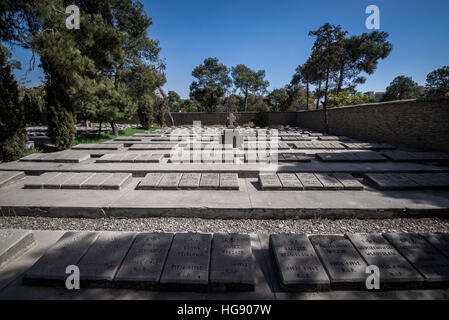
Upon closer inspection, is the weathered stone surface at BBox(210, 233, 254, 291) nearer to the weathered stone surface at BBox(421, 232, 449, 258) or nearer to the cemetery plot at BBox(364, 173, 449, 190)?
the weathered stone surface at BBox(421, 232, 449, 258)

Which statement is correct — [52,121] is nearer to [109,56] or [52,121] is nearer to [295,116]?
[109,56]

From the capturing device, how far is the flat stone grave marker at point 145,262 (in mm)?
1726

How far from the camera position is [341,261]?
1.87 meters

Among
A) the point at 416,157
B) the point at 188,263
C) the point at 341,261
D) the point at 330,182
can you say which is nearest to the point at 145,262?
the point at 188,263

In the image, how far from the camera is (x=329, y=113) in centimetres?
1508

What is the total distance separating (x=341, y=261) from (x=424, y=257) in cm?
80

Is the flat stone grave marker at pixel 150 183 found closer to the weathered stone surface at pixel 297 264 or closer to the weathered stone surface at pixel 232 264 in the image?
the weathered stone surface at pixel 232 264

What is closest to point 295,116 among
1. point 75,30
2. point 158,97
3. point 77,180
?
point 158,97

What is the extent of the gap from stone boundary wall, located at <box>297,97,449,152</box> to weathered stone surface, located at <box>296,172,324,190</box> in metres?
5.97

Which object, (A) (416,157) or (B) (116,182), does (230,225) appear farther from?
(A) (416,157)

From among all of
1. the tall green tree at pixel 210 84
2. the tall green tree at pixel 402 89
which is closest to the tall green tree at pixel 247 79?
the tall green tree at pixel 210 84

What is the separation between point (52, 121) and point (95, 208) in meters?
7.13

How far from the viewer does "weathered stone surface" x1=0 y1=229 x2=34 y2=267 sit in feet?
6.86

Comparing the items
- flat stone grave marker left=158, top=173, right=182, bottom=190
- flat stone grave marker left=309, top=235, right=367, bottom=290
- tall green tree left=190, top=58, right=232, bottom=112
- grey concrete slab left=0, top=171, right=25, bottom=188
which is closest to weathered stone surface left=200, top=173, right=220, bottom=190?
flat stone grave marker left=158, top=173, right=182, bottom=190
